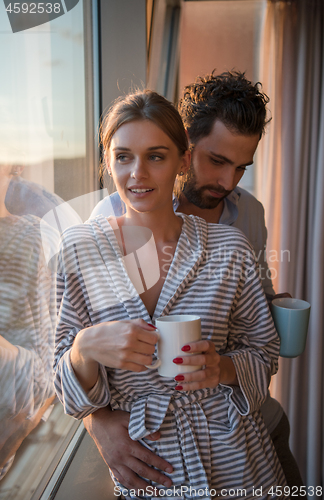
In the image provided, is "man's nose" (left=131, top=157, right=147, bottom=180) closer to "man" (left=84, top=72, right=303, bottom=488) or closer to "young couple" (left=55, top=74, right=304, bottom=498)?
"young couple" (left=55, top=74, right=304, bottom=498)

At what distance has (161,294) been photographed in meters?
0.82

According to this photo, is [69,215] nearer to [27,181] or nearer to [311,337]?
[27,181]

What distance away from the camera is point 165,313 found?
80 centimetres

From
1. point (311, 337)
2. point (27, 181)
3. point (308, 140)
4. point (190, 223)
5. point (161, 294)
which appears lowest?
point (311, 337)

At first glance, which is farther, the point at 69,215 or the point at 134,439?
the point at 69,215

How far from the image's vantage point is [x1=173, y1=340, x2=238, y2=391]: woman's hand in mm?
660

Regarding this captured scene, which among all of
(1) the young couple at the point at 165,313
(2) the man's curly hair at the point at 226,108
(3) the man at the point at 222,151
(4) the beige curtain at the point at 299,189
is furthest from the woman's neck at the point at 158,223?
(4) the beige curtain at the point at 299,189

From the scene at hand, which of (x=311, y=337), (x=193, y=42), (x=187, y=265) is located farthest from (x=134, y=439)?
(x=193, y=42)

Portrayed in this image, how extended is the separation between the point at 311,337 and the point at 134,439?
5.16 feet

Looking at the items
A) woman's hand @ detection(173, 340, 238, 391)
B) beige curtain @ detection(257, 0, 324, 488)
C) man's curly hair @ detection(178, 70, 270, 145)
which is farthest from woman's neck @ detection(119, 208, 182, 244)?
beige curtain @ detection(257, 0, 324, 488)

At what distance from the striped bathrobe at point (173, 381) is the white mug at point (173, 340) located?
5.1 inches

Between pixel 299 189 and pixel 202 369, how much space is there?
5.74ft

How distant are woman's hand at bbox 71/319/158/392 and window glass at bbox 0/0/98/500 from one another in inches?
3.9

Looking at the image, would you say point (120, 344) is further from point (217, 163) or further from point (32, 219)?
point (217, 163)
